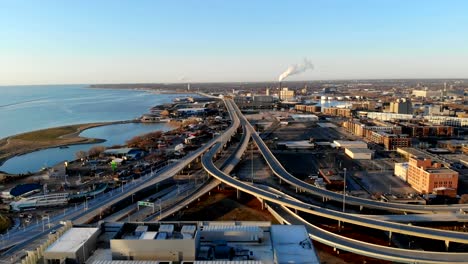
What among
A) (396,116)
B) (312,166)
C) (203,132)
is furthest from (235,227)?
(396,116)

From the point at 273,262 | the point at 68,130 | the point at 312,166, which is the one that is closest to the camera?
the point at 273,262

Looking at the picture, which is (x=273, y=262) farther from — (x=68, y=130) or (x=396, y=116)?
(x=396, y=116)

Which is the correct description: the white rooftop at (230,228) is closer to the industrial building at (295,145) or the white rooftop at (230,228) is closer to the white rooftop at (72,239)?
the white rooftop at (72,239)

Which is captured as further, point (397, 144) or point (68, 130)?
point (68, 130)

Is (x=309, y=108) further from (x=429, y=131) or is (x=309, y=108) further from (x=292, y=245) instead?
(x=292, y=245)

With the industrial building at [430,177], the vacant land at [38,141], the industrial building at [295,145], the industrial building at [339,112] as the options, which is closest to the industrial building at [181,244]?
the industrial building at [430,177]

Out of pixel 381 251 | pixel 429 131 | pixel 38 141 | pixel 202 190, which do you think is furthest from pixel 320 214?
pixel 38 141
